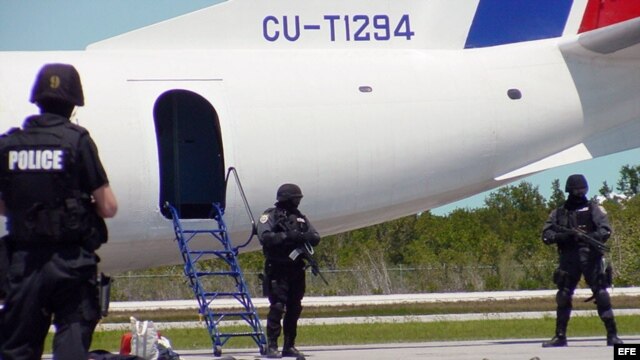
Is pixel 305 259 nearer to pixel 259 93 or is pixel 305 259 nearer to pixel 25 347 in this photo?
pixel 259 93

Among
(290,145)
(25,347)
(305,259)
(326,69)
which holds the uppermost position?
(326,69)

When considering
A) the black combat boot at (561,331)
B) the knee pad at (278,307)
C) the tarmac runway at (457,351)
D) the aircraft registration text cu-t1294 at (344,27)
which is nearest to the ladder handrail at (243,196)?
the knee pad at (278,307)

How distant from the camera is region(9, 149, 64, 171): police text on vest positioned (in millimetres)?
6520

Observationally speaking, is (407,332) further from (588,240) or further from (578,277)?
(588,240)

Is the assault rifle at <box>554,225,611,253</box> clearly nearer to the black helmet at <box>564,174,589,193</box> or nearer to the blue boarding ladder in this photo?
the black helmet at <box>564,174,589,193</box>

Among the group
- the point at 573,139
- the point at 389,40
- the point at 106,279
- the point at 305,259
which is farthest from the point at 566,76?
the point at 106,279

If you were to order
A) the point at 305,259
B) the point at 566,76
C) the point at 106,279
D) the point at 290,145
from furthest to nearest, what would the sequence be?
the point at 566,76
the point at 290,145
the point at 305,259
the point at 106,279

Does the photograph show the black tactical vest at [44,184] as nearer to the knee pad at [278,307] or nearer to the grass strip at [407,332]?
the knee pad at [278,307]

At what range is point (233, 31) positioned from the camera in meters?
14.9

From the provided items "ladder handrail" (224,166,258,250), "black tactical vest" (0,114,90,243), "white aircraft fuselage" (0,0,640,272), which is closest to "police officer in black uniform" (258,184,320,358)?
"ladder handrail" (224,166,258,250)

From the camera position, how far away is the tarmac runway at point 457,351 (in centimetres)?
1274

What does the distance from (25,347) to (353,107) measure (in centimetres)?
844

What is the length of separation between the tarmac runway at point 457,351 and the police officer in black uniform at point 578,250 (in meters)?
0.38

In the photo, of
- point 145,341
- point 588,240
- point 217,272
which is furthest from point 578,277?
point 145,341
